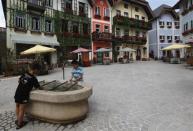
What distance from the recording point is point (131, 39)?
3700 centimetres

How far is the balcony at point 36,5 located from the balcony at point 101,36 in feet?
28.9

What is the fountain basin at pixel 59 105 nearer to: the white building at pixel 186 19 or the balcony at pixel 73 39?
the balcony at pixel 73 39

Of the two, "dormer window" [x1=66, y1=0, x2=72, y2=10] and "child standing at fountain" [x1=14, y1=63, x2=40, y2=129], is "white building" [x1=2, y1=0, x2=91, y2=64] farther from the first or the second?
"child standing at fountain" [x1=14, y1=63, x2=40, y2=129]

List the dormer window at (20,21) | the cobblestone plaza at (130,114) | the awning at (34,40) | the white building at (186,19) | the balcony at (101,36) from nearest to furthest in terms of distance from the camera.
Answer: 1. the cobblestone plaza at (130,114)
2. the awning at (34,40)
3. the dormer window at (20,21)
4. the white building at (186,19)
5. the balcony at (101,36)

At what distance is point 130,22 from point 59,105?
110ft

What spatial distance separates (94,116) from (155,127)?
161cm

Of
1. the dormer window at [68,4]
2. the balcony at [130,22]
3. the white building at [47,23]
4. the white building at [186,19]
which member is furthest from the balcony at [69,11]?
the white building at [186,19]

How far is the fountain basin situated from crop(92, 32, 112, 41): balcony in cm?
2603

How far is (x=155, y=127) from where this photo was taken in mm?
4734

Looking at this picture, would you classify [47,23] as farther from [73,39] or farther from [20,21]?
[73,39]

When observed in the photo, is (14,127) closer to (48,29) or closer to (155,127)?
(155,127)

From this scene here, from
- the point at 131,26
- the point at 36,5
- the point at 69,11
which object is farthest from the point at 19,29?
the point at 131,26

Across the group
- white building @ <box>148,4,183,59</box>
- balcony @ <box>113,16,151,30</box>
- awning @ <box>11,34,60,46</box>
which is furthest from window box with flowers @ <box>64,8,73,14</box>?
white building @ <box>148,4,183,59</box>

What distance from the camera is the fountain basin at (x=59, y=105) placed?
4.66 meters
